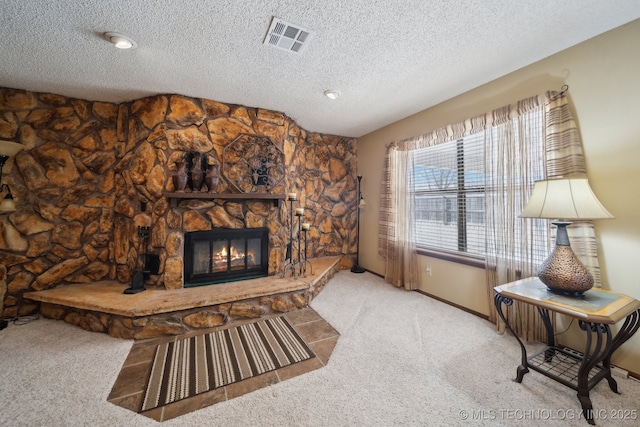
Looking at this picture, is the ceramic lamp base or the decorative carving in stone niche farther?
the decorative carving in stone niche

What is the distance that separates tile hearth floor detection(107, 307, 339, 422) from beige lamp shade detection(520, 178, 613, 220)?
1.88 meters

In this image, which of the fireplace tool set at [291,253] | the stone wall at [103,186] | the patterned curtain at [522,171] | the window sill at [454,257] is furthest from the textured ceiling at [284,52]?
the window sill at [454,257]

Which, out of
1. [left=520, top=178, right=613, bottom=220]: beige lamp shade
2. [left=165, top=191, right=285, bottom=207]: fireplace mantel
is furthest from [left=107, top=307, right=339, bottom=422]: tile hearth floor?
[left=520, top=178, right=613, bottom=220]: beige lamp shade

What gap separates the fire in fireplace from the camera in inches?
→ 111

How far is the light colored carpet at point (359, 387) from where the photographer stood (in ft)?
4.54

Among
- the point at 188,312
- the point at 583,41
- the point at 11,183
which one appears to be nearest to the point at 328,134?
the point at 583,41

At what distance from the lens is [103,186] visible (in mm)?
2971

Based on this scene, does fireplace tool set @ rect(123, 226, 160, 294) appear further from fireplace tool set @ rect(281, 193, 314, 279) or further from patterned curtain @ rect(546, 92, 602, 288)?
patterned curtain @ rect(546, 92, 602, 288)

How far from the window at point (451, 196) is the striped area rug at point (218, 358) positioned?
2.10 m

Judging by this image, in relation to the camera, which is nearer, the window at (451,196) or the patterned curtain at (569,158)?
the patterned curtain at (569,158)

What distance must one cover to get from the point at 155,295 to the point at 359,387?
7.20 ft

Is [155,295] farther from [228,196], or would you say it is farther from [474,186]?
[474,186]

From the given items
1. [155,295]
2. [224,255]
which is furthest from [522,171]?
[155,295]

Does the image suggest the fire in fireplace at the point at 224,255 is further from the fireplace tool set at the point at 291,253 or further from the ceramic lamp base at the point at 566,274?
the ceramic lamp base at the point at 566,274
